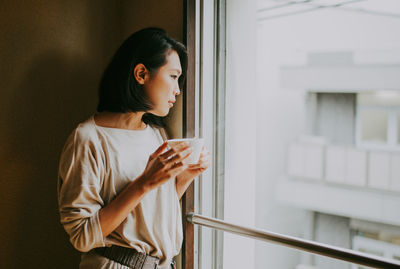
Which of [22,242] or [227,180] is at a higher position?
[227,180]

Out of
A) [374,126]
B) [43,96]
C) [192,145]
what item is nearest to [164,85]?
[192,145]

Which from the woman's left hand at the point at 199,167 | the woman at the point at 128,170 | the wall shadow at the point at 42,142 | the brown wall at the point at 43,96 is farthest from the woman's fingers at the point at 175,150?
the wall shadow at the point at 42,142

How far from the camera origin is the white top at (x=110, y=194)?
80 centimetres

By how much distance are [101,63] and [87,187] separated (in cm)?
63

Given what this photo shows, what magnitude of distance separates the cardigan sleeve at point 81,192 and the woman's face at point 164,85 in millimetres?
203

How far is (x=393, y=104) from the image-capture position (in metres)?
3.94

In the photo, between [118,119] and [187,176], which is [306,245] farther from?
[118,119]

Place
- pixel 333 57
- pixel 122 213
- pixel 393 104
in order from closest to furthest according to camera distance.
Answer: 1. pixel 122 213
2. pixel 393 104
3. pixel 333 57

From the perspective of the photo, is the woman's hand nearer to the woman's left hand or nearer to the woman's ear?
the woman's left hand

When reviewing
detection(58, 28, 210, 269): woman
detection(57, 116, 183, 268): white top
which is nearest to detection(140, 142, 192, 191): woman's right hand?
detection(58, 28, 210, 269): woman

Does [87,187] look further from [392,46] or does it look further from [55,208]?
[392,46]

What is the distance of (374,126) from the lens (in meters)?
4.22

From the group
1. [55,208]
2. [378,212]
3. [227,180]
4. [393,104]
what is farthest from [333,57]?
[55,208]

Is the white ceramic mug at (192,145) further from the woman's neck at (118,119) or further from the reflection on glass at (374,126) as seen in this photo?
the reflection on glass at (374,126)
